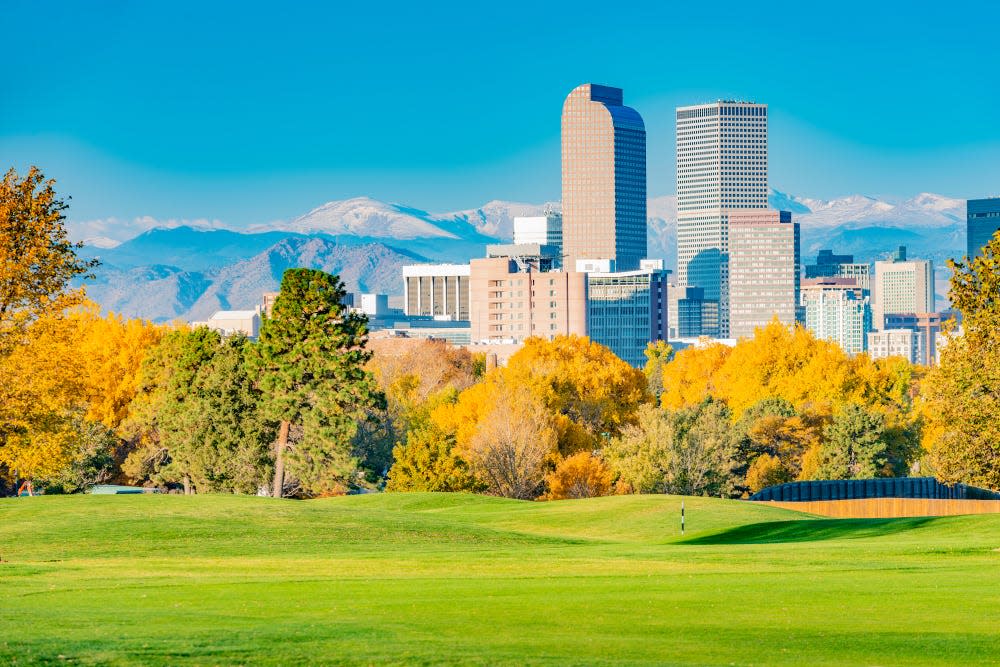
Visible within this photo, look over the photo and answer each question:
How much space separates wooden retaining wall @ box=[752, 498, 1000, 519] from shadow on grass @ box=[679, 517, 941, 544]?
A: 22397mm

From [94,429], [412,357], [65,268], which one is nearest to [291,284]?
[94,429]

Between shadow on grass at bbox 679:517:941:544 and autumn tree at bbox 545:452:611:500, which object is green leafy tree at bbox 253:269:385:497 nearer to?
autumn tree at bbox 545:452:611:500

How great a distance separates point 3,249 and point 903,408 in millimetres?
92029

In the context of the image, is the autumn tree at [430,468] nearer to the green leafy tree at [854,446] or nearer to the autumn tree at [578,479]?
the autumn tree at [578,479]

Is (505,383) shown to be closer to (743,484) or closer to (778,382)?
(743,484)

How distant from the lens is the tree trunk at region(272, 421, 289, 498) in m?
79.2

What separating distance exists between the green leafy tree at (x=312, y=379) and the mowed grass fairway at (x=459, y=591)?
951 inches

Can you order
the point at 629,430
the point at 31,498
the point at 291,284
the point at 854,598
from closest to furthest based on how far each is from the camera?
the point at 854,598
the point at 31,498
the point at 291,284
the point at 629,430

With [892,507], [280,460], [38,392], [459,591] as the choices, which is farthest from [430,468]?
[459,591]

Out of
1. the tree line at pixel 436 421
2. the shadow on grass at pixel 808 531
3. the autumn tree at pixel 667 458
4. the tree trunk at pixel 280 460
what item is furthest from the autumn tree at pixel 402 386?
the shadow on grass at pixel 808 531

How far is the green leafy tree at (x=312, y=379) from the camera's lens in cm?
7869

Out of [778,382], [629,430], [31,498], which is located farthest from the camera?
[778,382]

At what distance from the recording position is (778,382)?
390ft

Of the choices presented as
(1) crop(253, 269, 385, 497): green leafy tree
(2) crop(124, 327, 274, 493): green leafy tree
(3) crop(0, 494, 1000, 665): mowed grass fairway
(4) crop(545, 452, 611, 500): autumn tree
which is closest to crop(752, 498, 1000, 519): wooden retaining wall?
(4) crop(545, 452, 611, 500): autumn tree
